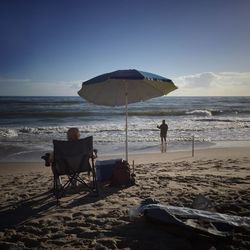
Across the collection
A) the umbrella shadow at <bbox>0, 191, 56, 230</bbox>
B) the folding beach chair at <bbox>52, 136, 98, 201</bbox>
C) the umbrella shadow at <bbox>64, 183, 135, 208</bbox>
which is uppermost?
the folding beach chair at <bbox>52, 136, 98, 201</bbox>

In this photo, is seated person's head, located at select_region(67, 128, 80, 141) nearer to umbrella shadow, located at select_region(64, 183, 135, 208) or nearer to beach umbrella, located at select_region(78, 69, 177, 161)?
beach umbrella, located at select_region(78, 69, 177, 161)

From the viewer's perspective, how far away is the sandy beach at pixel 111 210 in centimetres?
354

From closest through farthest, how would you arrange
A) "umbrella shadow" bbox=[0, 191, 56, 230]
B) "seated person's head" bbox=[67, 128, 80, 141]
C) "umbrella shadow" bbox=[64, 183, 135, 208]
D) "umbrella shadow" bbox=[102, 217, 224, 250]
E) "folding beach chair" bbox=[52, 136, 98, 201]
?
"umbrella shadow" bbox=[102, 217, 224, 250], "umbrella shadow" bbox=[0, 191, 56, 230], "umbrella shadow" bbox=[64, 183, 135, 208], "folding beach chair" bbox=[52, 136, 98, 201], "seated person's head" bbox=[67, 128, 80, 141]

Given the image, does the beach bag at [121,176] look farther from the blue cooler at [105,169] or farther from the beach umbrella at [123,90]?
the beach umbrella at [123,90]

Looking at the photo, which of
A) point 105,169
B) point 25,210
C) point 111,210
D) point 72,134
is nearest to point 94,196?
point 111,210

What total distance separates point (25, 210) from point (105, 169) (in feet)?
6.61

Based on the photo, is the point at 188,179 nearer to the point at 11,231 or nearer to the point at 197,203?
the point at 197,203

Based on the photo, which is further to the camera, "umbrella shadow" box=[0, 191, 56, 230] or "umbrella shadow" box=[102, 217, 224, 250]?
"umbrella shadow" box=[0, 191, 56, 230]

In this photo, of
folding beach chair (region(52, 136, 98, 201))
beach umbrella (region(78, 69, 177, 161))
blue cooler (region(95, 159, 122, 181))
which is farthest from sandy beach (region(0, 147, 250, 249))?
beach umbrella (region(78, 69, 177, 161))

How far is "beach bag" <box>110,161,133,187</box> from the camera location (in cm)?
607

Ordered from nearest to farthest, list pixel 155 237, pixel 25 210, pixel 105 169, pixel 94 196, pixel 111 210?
1. pixel 155 237
2. pixel 111 210
3. pixel 25 210
4. pixel 94 196
5. pixel 105 169

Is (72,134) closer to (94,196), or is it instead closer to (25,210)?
(94,196)

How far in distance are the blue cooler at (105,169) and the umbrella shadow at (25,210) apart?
3.78 ft

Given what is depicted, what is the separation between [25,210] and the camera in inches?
191
